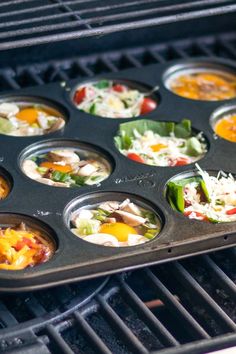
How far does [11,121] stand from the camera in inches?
145

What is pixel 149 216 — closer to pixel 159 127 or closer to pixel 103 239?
pixel 103 239

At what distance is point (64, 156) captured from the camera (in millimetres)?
3518

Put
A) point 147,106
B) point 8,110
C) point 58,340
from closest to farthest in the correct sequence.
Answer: point 58,340
point 8,110
point 147,106

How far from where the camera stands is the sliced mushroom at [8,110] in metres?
3.71

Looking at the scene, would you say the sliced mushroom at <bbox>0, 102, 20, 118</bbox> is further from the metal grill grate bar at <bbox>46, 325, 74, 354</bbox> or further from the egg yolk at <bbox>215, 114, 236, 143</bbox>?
the metal grill grate bar at <bbox>46, 325, 74, 354</bbox>

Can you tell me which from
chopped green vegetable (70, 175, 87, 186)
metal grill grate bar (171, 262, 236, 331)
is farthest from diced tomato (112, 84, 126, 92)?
metal grill grate bar (171, 262, 236, 331)

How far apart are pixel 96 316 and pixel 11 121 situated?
3.14 feet

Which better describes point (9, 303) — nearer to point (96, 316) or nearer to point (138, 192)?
point (96, 316)

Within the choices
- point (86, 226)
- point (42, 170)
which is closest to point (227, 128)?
point (42, 170)

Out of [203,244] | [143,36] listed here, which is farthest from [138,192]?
[143,36]

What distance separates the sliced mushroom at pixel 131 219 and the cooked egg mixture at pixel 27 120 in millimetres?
541

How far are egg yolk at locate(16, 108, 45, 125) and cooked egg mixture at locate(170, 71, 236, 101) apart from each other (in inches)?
23.4

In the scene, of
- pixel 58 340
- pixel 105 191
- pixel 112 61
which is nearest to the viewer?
pixel 58 340

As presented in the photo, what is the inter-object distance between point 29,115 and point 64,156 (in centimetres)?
31
